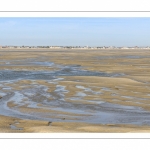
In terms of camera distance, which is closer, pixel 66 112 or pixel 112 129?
pixel 112 129

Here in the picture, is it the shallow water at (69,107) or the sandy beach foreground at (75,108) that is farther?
the shallow water at (69,107)

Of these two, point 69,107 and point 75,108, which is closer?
point 75,108

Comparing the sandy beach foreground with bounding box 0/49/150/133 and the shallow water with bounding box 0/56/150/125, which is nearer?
the sandy beach foreground with bounding box 0/49/150/133
